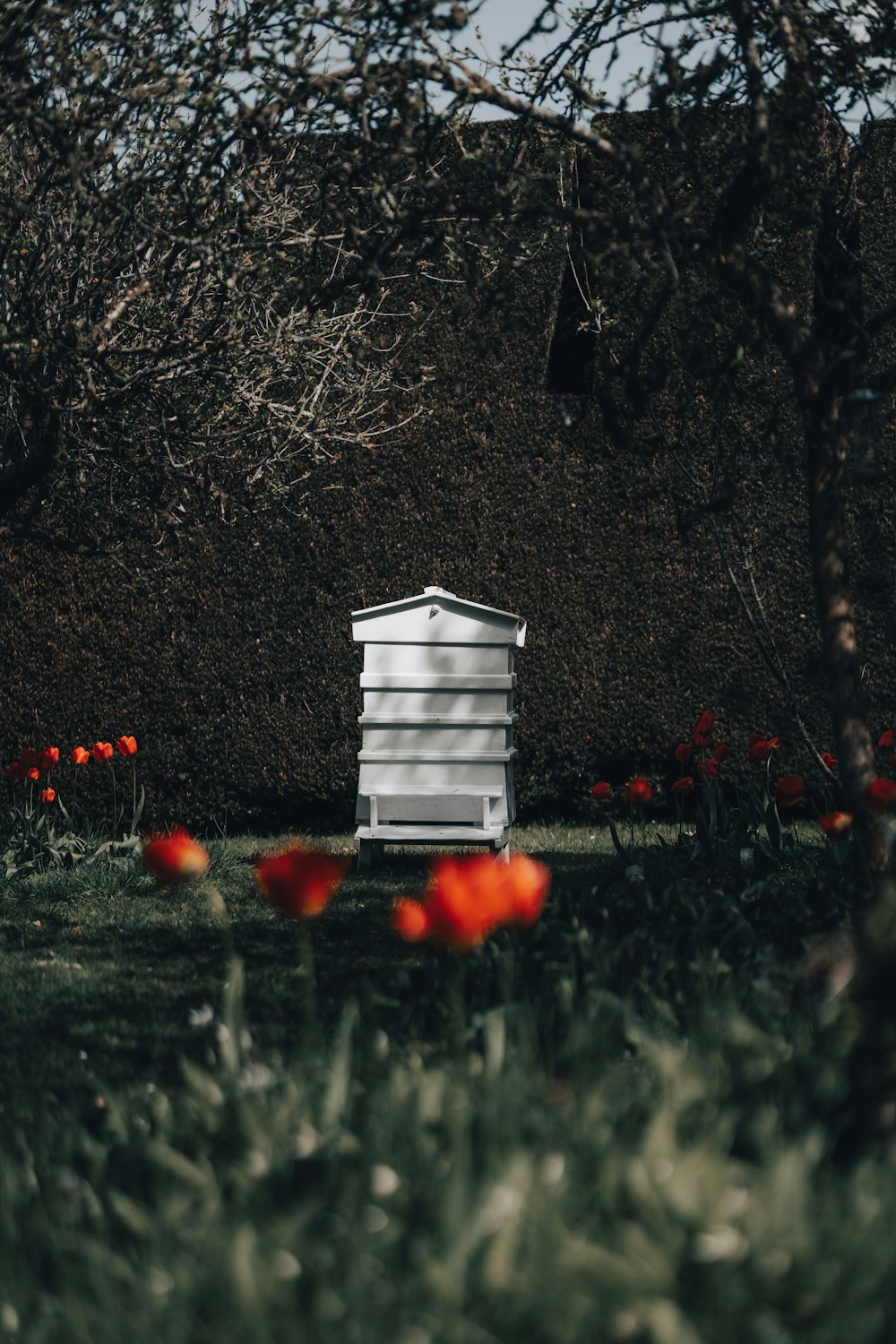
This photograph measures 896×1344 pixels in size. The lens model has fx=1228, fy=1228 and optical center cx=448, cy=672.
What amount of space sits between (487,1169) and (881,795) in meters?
1.81

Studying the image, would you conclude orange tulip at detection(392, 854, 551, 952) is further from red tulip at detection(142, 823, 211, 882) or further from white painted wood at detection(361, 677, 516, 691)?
white painted wood at detection(361, 677, 516, 691)

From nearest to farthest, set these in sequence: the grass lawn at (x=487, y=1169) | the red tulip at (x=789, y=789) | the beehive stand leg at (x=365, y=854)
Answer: the grass lawn at (x=487, y=1169) → the red tulip at (x=789, y=789) → the beehive stand leg at (x=365, y=854)

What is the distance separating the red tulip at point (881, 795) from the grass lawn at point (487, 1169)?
44cm

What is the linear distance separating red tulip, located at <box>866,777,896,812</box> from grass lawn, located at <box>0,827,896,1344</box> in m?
0.44

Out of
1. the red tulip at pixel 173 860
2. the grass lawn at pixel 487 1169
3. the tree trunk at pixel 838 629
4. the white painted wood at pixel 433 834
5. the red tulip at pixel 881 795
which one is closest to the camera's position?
the grass lawn at pixel 487 1169

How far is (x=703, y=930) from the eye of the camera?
11.2 ft

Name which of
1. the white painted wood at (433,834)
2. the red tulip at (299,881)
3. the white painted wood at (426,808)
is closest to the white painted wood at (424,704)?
the white painted wood at (426,808)

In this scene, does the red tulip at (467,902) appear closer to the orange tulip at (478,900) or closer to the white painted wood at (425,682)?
the orange tulip at (478,900)

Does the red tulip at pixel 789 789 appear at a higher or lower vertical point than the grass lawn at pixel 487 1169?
higher

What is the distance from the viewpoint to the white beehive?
243 inches

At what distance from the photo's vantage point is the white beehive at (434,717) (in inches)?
243

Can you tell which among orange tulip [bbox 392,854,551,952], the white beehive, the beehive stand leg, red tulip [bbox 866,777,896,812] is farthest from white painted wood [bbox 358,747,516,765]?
orange tulip [bbox 392,854,551,952]

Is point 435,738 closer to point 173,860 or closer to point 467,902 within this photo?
point 173,860

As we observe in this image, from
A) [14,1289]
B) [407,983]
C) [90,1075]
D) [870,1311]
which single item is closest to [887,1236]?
[870,1311]
